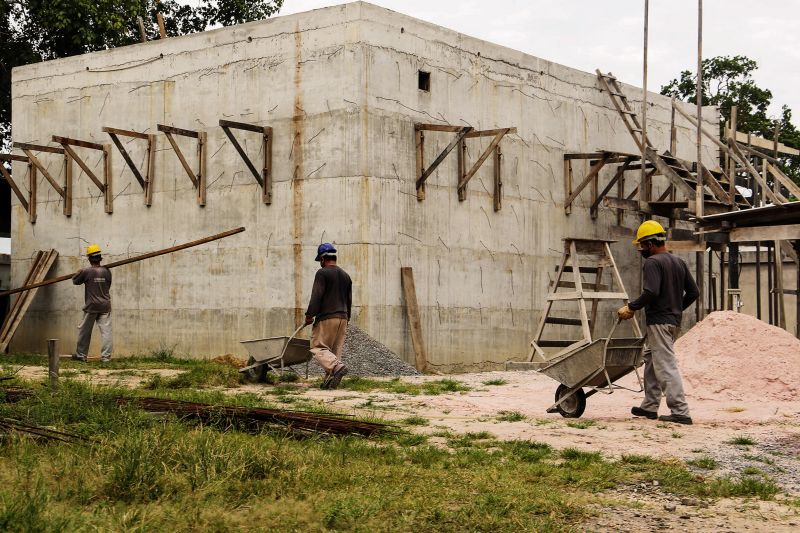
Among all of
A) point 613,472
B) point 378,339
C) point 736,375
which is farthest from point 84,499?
point 378,339

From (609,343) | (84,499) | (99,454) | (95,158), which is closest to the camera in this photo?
(84,499)

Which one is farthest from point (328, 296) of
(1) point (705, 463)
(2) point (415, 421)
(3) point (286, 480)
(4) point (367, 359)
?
(3) point (286, 480)

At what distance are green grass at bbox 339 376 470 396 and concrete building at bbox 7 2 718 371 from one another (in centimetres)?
275

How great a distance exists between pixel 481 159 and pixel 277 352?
20.1 feet

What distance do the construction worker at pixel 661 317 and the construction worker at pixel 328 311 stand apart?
14.3ft

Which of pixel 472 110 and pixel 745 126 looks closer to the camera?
pixel 472 110

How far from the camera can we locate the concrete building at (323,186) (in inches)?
713

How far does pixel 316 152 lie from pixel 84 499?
1244 cm

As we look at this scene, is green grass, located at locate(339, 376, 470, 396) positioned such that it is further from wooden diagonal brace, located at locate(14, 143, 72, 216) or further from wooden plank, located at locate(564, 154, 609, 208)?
wooden diagonal brace, located at locate(14, 143, 72, 216)

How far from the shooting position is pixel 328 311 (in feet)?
47.0

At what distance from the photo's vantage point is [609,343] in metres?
10.9

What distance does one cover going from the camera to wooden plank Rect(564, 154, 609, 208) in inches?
837

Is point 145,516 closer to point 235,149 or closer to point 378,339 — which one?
point 378,339

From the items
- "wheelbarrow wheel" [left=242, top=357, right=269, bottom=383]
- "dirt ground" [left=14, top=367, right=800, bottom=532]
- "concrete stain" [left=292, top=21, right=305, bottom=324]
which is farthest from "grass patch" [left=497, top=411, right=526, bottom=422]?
"concrete stain" [left=292, top=21, right=305, bottom=324]
